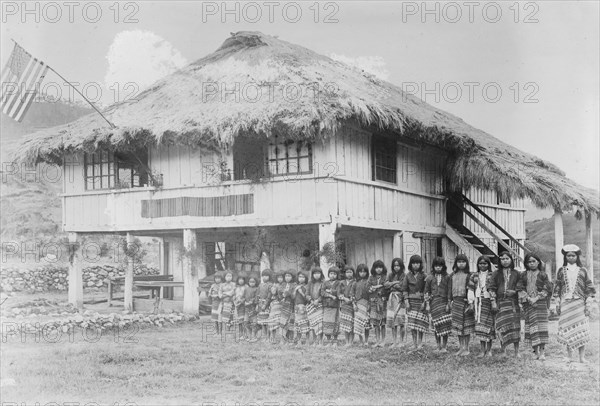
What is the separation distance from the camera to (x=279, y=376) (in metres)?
8.05

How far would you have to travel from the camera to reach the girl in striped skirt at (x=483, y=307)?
9000mm

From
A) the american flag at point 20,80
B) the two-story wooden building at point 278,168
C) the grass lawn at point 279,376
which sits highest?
the american flag at point 20,80

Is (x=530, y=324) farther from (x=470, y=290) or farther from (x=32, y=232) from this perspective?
(x=32, y=232)

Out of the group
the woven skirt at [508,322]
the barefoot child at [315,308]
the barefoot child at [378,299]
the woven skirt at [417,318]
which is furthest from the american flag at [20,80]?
the woven skirt at [508,322]

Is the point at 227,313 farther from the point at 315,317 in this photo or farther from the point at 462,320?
the point at 462,320

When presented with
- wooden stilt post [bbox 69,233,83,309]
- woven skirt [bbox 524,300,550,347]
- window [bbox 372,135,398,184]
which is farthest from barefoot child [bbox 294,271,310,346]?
wooden stilt post [bbox 69,233,83,309]

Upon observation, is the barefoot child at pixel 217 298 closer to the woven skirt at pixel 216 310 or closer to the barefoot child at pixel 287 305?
the woven skirt at pixel 216 310

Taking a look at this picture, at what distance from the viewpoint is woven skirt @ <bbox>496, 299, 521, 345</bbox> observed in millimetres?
8953

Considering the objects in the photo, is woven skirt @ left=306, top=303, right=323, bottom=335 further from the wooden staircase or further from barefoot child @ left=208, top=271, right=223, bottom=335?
the wooden staircase

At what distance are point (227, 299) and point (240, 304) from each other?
0.90ft

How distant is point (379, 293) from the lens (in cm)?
1009

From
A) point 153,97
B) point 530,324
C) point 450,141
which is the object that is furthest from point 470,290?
point 153,97

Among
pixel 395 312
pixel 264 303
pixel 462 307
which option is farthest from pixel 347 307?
pixel 462 307

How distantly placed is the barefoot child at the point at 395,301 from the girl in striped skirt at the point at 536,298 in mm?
1770
